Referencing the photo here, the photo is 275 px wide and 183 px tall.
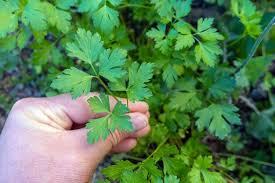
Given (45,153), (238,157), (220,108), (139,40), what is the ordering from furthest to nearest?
1. (139,40)
2. (238,157)
3. (220,108)
4. (45,153)

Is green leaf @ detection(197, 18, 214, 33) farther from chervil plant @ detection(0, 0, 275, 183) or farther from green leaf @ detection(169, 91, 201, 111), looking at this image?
green leaf @ detection(169, 91, 201, 111)

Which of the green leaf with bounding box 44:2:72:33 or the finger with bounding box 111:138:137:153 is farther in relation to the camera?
the finger with bounding box 111:138:137:153

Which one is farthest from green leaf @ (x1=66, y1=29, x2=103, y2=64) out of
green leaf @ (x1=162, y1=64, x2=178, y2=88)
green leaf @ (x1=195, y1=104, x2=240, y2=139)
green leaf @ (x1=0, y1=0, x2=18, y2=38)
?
green leaf @ (x1=195, y1=104, x2=240, y2=139)

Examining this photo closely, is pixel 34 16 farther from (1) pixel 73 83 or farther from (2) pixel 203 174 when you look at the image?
(2) pixel 203 174

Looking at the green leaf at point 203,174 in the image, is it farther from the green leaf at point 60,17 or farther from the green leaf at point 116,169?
the green leaf at point 60,17

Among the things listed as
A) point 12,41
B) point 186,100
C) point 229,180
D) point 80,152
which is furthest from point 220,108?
point 12,41

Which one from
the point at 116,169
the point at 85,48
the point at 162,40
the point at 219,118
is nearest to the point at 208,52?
the point at 162,40

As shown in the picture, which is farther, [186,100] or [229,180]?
[229,180]

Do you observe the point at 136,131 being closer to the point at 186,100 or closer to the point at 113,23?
the point at 186,100
